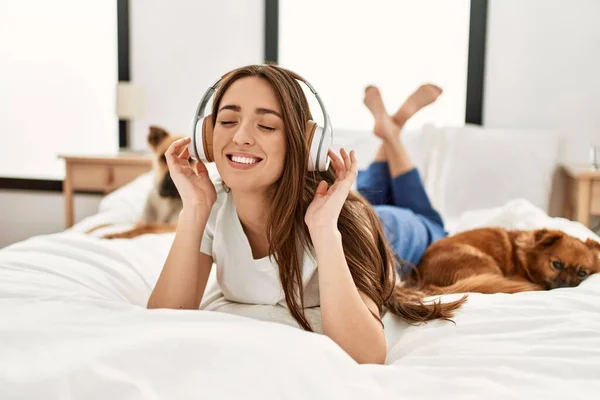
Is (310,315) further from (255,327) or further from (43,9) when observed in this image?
(43,9)

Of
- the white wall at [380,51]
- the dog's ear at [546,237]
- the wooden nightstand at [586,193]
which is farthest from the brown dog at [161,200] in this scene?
the wooden nightstand at [586,193]

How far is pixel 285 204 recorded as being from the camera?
A: 1.06 meters

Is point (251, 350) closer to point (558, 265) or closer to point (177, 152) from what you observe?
point (177, 152)

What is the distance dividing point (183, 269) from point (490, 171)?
82.6 inches

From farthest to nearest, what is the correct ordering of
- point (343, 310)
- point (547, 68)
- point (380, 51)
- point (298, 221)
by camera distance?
point (380, 51) → point (547, 68) → point (298, 221) → point (343, 310)

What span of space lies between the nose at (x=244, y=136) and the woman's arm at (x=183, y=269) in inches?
7.5

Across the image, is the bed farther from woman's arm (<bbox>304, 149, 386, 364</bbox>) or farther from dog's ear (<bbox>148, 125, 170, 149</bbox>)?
dog's ear (<bbox>148, 125, 170, 149</bbox>)

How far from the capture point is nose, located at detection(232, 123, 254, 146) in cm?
100

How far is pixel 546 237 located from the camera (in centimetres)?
157

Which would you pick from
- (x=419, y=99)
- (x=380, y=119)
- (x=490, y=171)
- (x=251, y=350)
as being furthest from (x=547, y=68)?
(x=251, y=350)

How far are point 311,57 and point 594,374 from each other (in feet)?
9.62

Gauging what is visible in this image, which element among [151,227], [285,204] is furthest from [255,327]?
[151,227]

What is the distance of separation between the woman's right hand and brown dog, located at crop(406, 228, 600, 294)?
608 mm

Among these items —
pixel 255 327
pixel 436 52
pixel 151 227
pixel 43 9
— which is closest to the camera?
pixel 255 327
